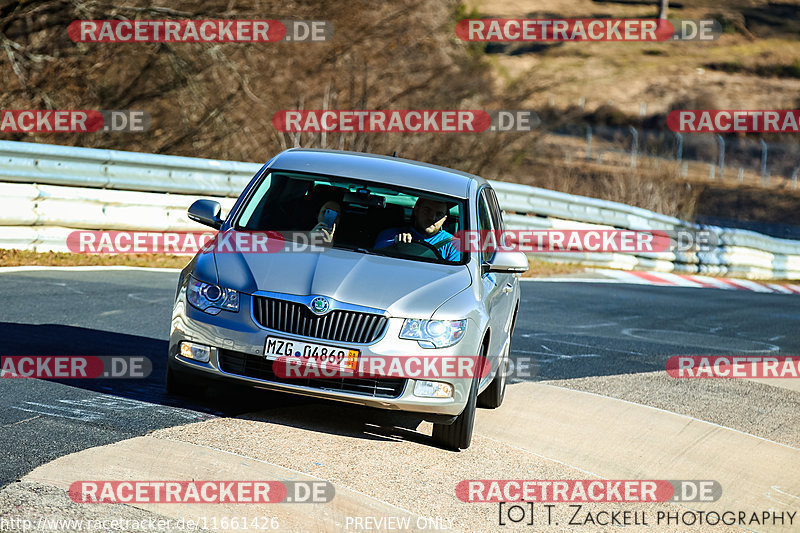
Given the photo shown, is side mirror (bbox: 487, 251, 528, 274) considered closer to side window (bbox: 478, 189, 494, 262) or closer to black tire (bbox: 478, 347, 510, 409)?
side window (bbox: 478, 189, 494, 262)

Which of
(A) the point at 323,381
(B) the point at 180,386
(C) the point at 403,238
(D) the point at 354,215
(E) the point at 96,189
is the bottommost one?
(B) the point at 180,386

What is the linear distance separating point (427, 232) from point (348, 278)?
3.78 ft

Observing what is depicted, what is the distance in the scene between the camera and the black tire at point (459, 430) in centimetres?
691

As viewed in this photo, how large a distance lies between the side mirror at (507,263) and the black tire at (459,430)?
911mm

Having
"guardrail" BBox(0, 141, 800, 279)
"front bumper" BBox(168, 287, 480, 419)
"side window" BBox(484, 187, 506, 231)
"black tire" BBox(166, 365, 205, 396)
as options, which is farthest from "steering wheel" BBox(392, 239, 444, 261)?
"guardrail" BBox(0, 141, 800, 279)

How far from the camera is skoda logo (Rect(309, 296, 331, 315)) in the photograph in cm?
648

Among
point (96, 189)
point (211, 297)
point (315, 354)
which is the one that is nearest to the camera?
point (315, 354)

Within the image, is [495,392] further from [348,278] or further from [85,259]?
[85,259]

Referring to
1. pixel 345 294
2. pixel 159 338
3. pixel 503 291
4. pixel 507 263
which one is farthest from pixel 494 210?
pixel 159 338

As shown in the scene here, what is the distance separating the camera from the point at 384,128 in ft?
77.5

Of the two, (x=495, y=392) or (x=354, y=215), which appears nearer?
(x=354, y=215)

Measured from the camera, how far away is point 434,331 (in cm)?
665

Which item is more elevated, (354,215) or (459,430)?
(354,215)


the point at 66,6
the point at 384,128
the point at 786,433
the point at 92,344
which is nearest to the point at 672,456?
the point at 786,433
